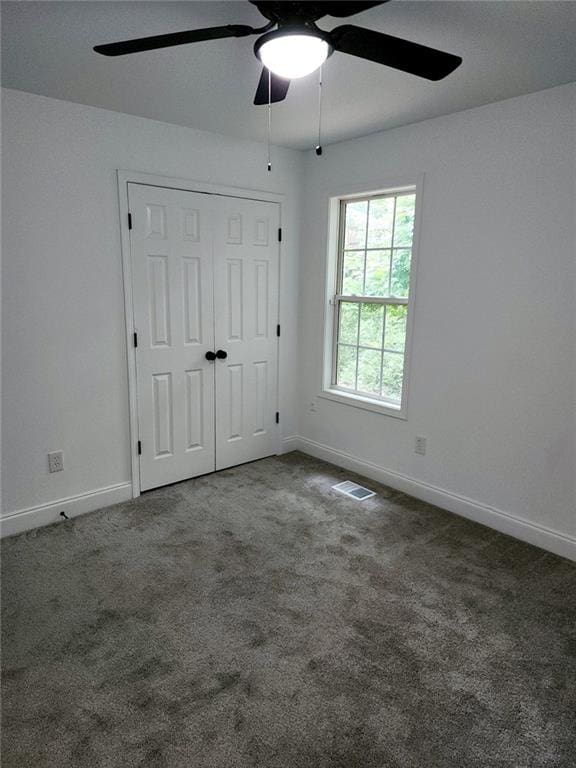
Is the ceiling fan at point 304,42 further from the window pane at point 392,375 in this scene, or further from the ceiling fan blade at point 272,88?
the window pane at point 392,375

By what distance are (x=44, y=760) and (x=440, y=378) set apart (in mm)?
2709

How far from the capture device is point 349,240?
379 centimetres

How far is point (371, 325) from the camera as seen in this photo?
369 cm

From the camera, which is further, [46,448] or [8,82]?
[46,448]

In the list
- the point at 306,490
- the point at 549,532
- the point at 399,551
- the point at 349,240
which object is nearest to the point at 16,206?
the point at 349,240

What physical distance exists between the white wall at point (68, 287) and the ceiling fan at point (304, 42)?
55.3 inches

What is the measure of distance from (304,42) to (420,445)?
2.53m

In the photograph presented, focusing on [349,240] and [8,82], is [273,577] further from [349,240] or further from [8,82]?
[8,82]

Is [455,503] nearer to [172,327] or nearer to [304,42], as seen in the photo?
[172,327]

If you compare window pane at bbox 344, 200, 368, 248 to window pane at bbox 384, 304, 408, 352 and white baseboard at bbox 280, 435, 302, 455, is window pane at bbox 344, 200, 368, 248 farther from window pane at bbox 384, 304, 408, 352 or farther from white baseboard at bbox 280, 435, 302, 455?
white baseboard at bbox 280, 435, 302, 455

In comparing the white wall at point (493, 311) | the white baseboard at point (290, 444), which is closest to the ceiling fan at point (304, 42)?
the white wall at point (493, 311)

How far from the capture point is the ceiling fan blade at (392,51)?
1.50m

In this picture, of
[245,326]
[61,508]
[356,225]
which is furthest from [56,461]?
[356,225]

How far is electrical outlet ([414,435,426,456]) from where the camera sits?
11.0 feet
